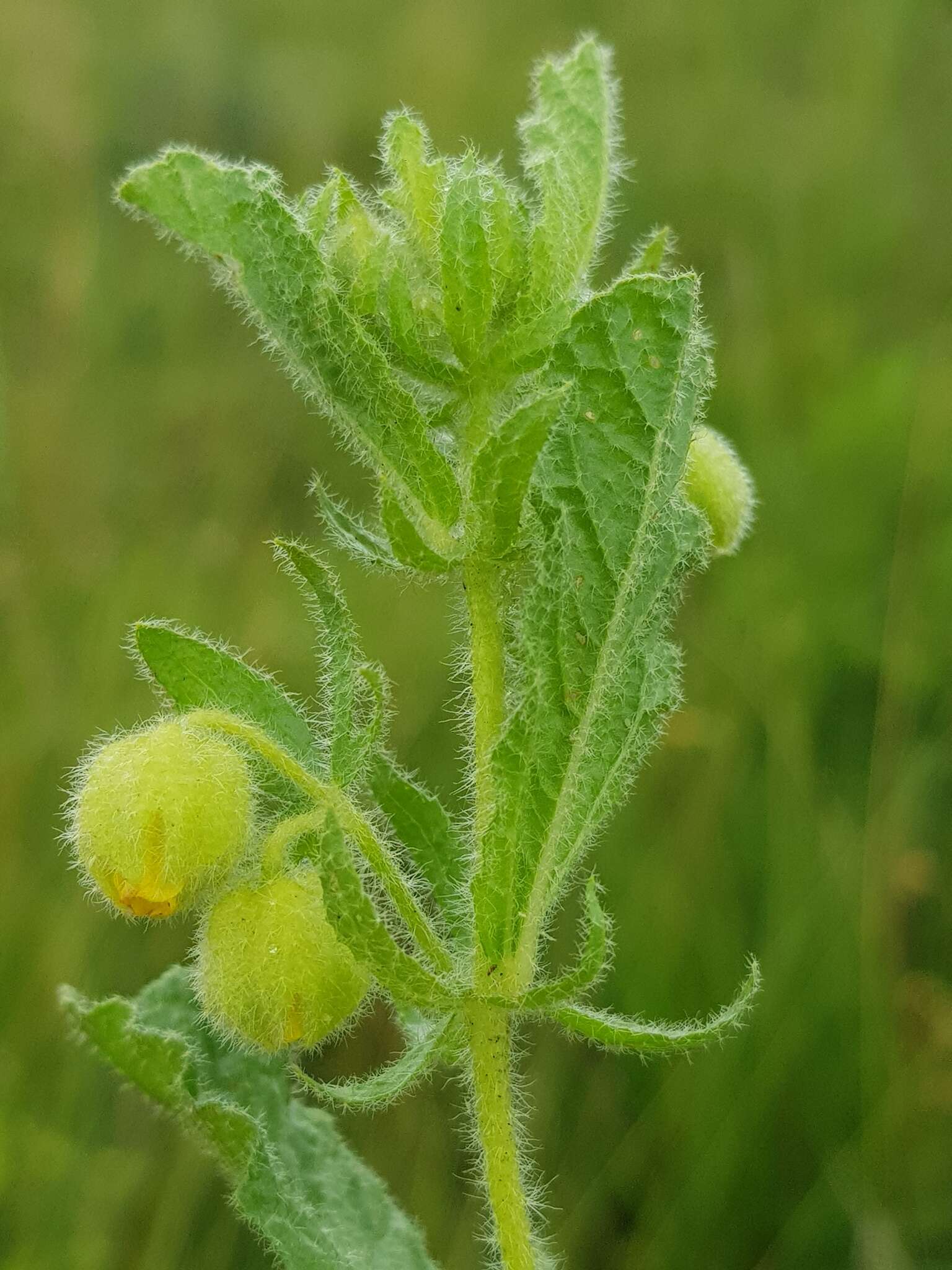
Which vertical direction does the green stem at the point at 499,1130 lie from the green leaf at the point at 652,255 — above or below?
below

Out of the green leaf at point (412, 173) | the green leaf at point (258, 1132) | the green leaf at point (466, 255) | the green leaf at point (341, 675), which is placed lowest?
the green leaf at point (258, 1132)

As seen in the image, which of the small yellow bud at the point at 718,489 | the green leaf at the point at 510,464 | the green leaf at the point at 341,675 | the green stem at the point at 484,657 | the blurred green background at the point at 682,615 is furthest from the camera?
the blurred green background at the point at 682,615

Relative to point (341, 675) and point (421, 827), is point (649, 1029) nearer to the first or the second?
point (421, 827)

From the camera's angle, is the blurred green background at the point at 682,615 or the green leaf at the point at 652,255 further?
the blurred green background at the point at 682,615

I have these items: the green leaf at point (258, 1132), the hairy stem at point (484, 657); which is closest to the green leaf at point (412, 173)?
the hairy stem at point (484, 657)

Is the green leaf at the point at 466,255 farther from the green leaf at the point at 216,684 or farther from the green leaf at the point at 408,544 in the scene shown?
the green leaf at the point at 216,684

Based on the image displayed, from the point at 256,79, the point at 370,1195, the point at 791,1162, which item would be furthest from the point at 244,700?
the point at 256,79

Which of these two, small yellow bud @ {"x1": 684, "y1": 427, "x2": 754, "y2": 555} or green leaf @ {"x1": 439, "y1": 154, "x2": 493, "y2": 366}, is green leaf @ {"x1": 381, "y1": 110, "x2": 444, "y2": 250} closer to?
green leaf @ {"x1": 439, "y1": 154, "x2": 493, "y2": 366}

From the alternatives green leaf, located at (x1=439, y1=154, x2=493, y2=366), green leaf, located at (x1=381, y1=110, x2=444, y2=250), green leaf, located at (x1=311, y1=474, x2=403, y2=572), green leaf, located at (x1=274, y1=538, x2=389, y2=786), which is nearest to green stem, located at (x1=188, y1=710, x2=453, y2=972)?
green leaf, located at (x1=274, y1=538, x2=389, y2=786)
